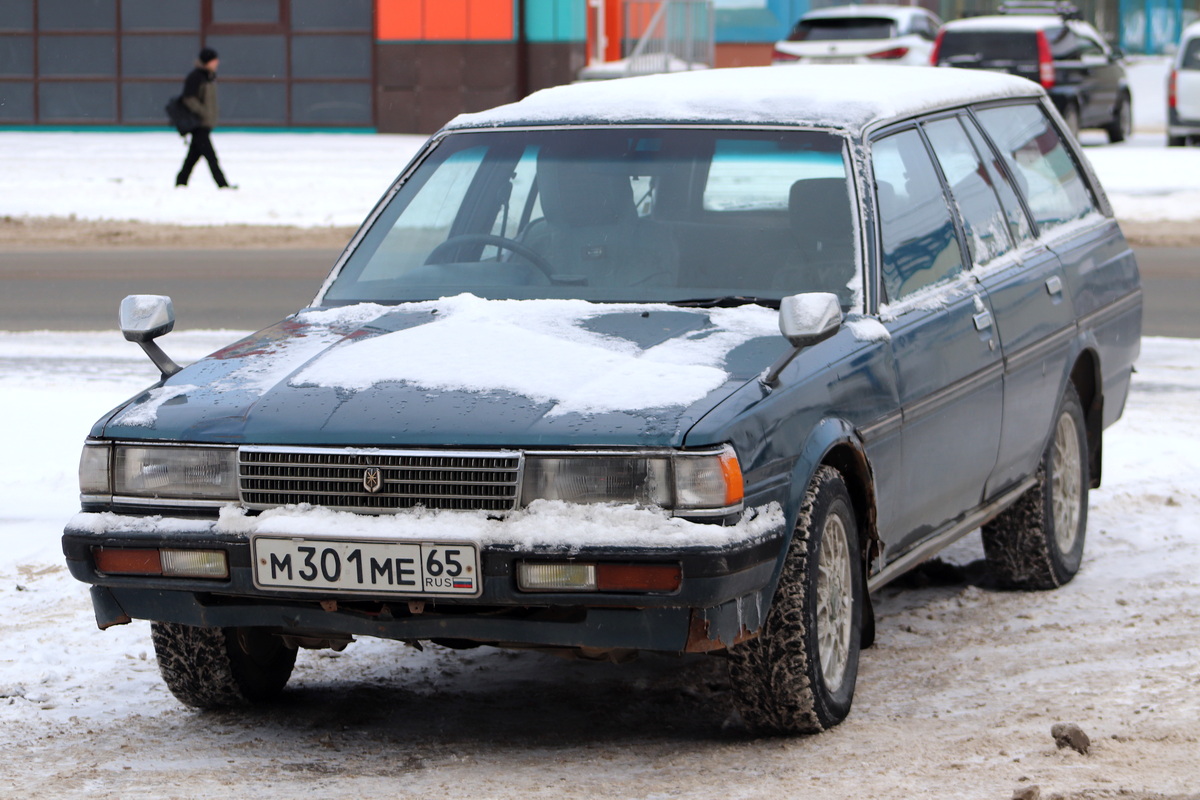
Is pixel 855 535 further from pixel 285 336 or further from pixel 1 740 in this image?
pixel 1 740

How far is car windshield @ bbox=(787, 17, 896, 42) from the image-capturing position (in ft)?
88.7

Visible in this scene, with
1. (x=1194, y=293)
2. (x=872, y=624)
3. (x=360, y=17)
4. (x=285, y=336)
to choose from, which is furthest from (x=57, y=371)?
(x=360, y=17)

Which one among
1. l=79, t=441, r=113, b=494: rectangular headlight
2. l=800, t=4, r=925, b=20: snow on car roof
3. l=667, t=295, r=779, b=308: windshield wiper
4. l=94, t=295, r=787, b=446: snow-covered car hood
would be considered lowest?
l=79, t=441, r=113, b=494: rectangular headlight

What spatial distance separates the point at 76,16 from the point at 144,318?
27.8 meters

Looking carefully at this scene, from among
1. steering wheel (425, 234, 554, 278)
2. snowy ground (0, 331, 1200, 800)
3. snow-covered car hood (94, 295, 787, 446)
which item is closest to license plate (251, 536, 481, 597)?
snow-covered car hood (94, 295, 787, 446)

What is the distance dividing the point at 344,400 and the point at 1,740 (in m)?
1.22

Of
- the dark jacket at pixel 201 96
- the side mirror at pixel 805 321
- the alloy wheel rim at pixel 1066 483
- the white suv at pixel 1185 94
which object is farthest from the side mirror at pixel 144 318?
the white suv at pixel 1185 94

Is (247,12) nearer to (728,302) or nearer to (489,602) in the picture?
(728,302)

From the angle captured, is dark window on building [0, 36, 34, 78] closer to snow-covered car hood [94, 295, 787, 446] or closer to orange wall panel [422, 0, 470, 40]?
orange wall panel [422, 0, 470, 40]

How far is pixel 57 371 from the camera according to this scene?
10.5 meters

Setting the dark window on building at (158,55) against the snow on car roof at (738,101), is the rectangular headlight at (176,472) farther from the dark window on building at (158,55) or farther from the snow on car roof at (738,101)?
the dark window on building at (158,55)

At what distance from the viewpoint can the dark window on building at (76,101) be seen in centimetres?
3152

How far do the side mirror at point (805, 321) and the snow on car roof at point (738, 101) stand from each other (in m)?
1.07

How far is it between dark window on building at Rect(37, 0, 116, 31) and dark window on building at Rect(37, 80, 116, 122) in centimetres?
93
